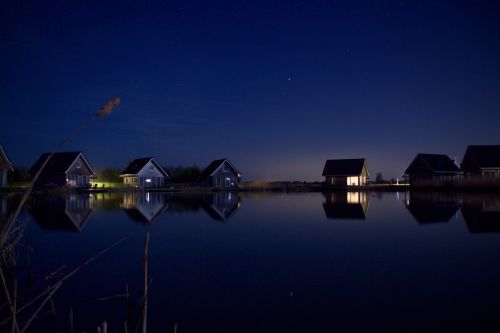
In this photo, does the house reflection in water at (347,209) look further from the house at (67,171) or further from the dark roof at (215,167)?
the house at (67,171)

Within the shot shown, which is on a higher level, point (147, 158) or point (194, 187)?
point (147, 158)

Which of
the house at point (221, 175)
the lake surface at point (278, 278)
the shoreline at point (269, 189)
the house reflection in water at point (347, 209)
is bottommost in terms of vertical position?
the lake surface at point (278, 278)

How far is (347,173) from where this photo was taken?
6575cm

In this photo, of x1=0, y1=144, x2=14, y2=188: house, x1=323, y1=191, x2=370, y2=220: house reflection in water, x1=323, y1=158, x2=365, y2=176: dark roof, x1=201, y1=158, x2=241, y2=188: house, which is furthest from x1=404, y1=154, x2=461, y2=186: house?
x1=0, y1=144, x2=14, y2=188: house

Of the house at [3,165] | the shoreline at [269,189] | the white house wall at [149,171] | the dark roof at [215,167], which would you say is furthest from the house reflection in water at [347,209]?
the white house wall at [149,171]

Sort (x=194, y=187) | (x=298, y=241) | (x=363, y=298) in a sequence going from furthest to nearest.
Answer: (x=194, y=187), (x=298, y=241), (x=363, y=298)

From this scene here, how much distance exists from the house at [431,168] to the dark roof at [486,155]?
489 cm

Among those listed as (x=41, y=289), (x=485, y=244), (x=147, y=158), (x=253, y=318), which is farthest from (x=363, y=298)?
(x=147, y=158)

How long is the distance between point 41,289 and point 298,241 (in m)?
7.92

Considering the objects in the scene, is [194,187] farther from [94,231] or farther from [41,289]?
[41,289]

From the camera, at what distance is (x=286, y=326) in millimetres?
5328

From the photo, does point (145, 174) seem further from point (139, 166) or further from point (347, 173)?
point (347, 173)

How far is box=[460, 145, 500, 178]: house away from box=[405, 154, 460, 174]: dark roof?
370 centimetres

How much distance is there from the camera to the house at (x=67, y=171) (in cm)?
5347
